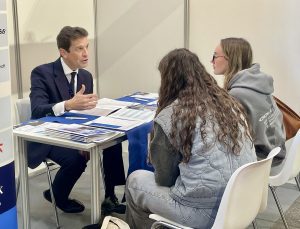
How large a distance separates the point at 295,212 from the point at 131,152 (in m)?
1.37

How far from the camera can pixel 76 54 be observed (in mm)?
3023

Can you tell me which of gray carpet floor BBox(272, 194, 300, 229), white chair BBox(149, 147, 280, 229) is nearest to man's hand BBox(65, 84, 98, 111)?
white chair BBox(149, 147, 280, 229)

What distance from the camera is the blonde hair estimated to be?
2.62 metres

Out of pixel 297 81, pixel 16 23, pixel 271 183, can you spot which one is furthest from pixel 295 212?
pixel 16 23

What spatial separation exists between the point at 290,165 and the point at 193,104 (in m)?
0.79

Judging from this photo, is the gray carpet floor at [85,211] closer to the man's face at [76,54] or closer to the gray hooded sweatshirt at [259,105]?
the gray hooded sweatshirt at [259,105]

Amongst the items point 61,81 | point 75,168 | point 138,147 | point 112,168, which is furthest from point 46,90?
point 138,147

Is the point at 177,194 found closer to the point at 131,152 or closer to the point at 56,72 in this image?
the point at 131,152

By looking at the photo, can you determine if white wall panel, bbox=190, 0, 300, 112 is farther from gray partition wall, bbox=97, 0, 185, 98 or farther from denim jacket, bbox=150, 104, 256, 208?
denim jacket, bbox=150, 104, 256, 208

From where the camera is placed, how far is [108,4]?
166 inches

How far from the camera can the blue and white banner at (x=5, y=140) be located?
151 cm

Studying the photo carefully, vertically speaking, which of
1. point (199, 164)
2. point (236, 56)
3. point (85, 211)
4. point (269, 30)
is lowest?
point (85, 211)

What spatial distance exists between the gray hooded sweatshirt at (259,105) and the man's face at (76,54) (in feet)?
3.53

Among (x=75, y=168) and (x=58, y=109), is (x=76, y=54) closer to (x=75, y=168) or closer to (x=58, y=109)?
(x=58, y=109)
